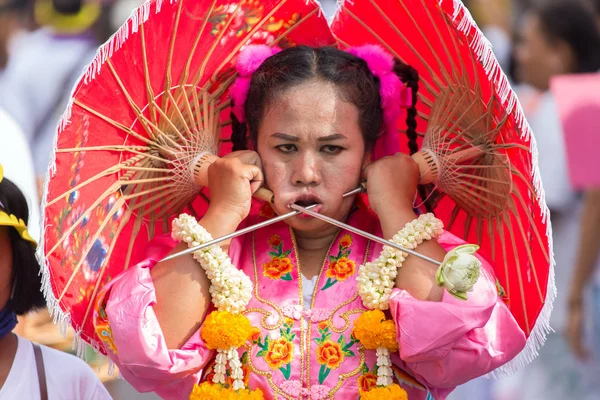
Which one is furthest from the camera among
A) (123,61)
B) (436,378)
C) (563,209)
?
(563,209)

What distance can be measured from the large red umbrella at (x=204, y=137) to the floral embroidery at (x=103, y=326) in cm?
13

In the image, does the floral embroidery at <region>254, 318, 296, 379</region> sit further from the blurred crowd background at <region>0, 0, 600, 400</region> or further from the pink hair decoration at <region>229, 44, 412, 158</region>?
the blurred crowd background at <region>0, 0, 600, 400</region>

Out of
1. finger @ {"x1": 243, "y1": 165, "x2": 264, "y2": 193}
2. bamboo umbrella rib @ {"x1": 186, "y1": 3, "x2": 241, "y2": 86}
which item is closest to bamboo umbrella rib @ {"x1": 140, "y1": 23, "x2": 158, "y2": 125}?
bamboo umbrella rib @ {"x1": 186, "y1": 3, "x2": 241, "y2": 86}

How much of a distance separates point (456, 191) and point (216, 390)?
3.01ft

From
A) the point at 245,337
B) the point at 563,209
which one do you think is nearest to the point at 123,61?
the point at 245,337

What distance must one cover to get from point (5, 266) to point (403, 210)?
3.91 feet

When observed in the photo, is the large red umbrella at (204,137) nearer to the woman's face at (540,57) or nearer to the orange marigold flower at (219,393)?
the orange marigold flower at (219,393)

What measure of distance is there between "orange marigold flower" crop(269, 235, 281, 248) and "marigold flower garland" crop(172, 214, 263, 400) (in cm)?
17

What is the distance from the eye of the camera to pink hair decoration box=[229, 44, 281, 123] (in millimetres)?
3338

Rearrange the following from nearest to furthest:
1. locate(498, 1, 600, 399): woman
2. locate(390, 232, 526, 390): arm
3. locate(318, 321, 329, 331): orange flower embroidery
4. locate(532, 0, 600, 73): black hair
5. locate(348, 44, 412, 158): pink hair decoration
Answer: locate(390, 232, 526, 390): arm → locate(318, 321, 329, 331): orange flower embroidery → locate(348, 44, 412, 158): pink hair decoration → locate(498, 1, 600, 399): woman → locate(532, 0, 600, 73): black hair

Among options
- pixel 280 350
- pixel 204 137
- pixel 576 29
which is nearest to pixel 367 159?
pixel 204 137

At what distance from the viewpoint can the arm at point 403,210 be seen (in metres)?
2.98

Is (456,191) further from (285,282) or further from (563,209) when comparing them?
(563,209)

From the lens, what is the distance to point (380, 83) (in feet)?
10.8
